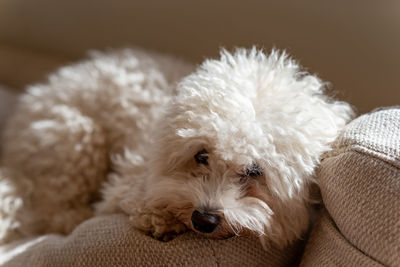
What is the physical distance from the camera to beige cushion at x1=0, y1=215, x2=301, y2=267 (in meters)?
0.95

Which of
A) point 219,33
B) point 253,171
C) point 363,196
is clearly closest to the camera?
point 363,196

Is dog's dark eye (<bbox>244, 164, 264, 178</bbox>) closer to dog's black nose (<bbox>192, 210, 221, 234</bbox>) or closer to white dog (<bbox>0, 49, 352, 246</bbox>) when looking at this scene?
white dog (<bbox>0, 49, 352, 246</bbox>)

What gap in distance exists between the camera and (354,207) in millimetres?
894

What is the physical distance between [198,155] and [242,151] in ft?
0.44

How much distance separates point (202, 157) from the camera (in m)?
1.04

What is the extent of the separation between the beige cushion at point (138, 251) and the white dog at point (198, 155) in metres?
0.03

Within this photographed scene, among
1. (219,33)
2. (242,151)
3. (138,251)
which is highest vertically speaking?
(219,33)

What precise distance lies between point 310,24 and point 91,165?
905 millimetres

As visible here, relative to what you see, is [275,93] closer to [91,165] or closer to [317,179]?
[317,179]

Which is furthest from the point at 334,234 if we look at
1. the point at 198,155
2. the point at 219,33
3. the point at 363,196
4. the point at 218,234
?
the point at 219,33

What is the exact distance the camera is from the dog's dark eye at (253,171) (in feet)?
3.25

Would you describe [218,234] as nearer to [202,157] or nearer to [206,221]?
[206,221]

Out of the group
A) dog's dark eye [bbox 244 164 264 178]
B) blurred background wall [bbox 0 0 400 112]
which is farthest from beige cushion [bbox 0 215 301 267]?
blurred background wall [bbox 0 0 400 112]

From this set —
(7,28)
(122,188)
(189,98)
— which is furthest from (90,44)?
(189,98)
